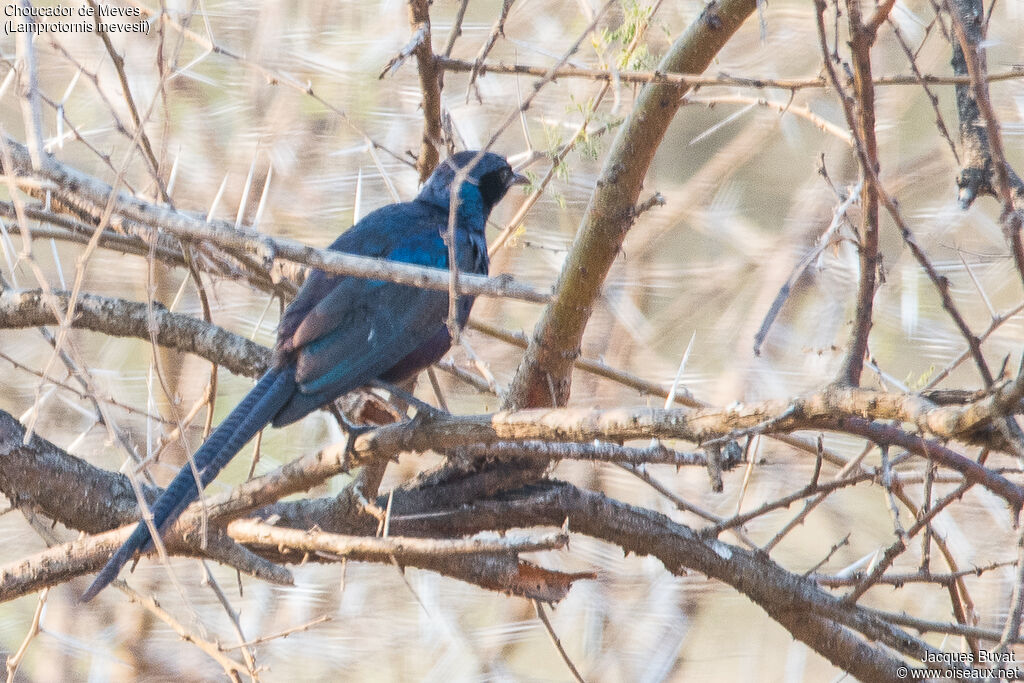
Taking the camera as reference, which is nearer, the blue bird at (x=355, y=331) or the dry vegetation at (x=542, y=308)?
the blue bird at (x=355, y=331)

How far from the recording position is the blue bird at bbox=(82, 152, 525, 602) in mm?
2893

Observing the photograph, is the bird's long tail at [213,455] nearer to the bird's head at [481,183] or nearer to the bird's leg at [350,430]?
the bird's leg at [350,430]

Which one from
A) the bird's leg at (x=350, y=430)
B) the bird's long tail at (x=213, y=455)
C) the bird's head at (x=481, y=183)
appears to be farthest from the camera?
the bird's head at (x=481, y=183)

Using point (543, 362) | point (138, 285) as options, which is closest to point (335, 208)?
point (138, 285)

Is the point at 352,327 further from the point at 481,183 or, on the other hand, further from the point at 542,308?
the point at 542,308

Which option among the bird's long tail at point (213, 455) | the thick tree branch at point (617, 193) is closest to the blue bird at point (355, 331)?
the bird's long tail at point (213, 455)

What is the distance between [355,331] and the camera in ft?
10.9

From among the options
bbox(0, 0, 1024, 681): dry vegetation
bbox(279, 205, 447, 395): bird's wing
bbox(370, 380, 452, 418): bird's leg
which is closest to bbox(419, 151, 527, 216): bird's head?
bbox(0, 0, 1024, 681): dry vegetation

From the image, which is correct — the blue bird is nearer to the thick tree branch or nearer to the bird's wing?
the bird's wing

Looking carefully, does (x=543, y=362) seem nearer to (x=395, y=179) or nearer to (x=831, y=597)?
(x=831, y=597)

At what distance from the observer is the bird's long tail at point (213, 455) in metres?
2.50

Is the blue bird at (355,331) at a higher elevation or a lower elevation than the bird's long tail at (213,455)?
higher

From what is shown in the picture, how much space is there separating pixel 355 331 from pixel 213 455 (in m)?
0.66

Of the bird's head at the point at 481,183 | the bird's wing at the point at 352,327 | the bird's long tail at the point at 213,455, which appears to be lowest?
the bird's long tail at the point at 213,455
